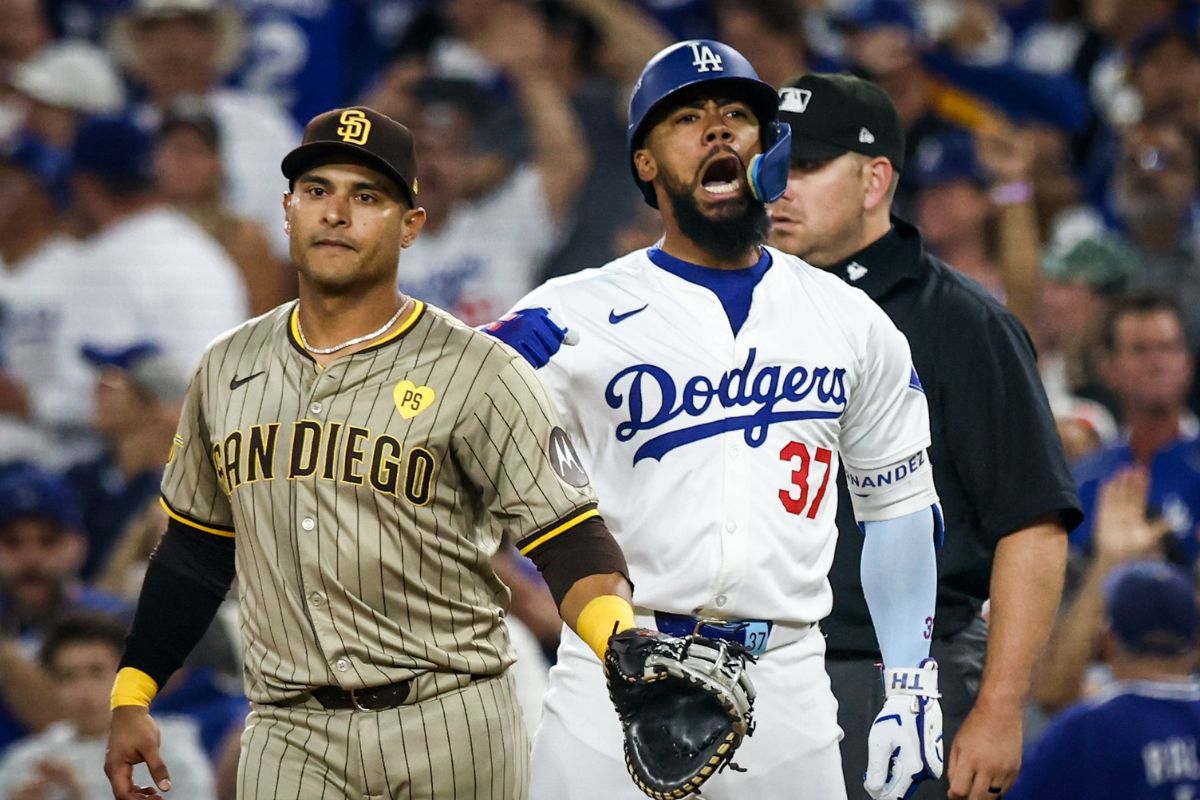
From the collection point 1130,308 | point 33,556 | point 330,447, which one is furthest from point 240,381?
point 1130,308

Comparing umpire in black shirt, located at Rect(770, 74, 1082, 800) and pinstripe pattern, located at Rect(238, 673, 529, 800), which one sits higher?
umpire in black shirt, located at Rect(770, 74, 1082, 800)

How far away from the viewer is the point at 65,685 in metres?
5.79

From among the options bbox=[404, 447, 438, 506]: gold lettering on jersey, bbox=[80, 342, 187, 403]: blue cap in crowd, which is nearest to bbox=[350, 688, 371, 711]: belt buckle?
bbox=[404, 447, 438, 506]: gold lettering on jersey

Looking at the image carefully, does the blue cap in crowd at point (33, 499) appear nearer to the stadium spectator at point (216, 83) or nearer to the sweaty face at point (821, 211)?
the stadium spectator at point (216, 83)

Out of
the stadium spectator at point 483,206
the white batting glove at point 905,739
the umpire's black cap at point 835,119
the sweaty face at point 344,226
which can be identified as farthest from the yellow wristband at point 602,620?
the stadium spectator at point 483,206

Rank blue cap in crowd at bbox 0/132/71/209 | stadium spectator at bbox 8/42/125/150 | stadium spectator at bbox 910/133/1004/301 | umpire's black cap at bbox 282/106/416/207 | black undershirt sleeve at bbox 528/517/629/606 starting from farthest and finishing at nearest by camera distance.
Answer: stadium spectator at bbox 8/42/125/150, blue cap in crowd at bbox 0/132/71/209, stadium spectator at bbox 910/133/1004/301, umpire's black cap at bbox 282/106/416/207, black undershirt sleeve at bbox 528/517/629/606

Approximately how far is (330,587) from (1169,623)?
2848 mm

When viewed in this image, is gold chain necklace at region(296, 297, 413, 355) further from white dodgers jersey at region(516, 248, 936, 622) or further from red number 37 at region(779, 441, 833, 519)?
red number 37 at region(779, 441, 833, 519)

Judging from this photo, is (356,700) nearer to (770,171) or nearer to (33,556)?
(770,171)

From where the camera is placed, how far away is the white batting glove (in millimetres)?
3377

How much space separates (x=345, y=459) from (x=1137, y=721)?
269 centimetres

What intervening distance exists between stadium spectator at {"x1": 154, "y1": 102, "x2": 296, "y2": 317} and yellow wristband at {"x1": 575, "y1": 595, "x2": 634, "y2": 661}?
5082 mm

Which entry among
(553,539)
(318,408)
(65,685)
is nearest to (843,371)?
(553,539)

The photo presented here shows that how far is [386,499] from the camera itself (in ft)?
9.72
